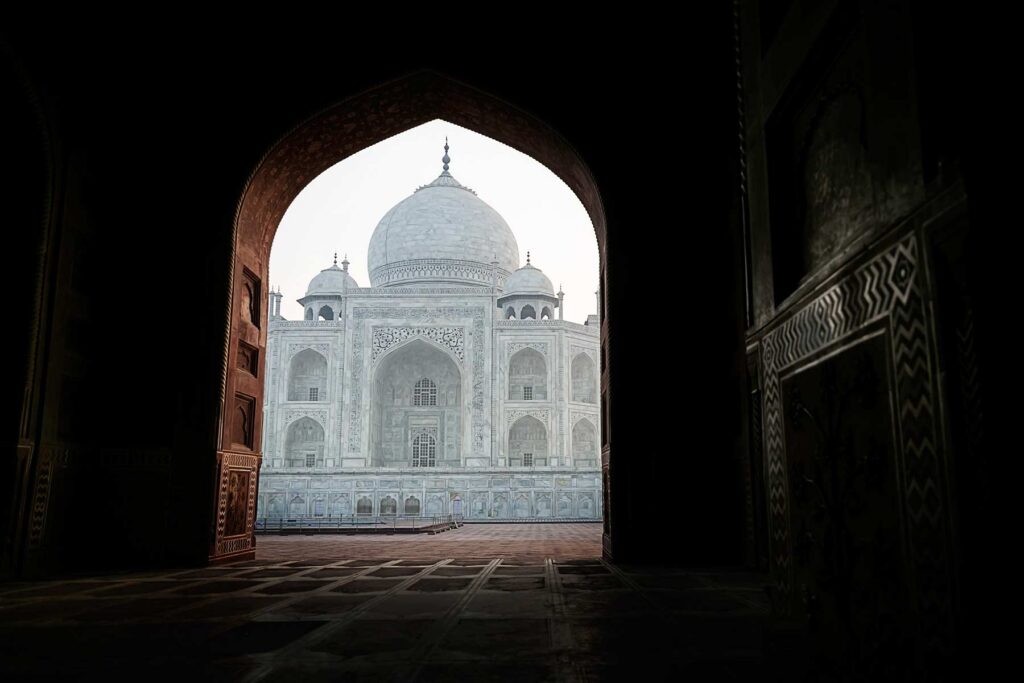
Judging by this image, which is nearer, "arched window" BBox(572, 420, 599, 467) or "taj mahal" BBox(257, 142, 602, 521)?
"taj mahal" BBox(257, 142, 602, 521)

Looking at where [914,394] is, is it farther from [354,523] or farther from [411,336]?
[411,336]

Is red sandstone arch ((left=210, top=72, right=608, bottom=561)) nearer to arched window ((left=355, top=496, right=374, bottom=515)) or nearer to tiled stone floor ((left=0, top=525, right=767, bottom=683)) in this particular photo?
tiled stone floor ((left=0, top=525, right=767, bottom=683))

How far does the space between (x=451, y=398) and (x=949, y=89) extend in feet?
81.4

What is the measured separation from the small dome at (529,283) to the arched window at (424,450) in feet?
19.2

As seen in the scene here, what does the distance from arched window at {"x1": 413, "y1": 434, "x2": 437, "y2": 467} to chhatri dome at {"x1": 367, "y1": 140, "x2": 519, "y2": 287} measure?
17.5ft

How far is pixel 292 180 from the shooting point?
264 inches

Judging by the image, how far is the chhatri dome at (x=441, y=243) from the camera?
27.3 meters

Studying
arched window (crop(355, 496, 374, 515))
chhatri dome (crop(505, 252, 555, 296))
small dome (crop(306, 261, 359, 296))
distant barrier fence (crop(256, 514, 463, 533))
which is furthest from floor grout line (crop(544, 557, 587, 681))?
small dome (crop(306, 261, 359, 296))

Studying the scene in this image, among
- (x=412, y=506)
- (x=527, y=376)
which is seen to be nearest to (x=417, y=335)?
(x=527, y=376)

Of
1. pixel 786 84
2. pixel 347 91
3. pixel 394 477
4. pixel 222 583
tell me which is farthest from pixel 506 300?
pixel 786 84

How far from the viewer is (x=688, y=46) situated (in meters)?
5.80

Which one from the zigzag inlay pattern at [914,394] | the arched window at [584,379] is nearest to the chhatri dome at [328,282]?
the arched window at [584,379]

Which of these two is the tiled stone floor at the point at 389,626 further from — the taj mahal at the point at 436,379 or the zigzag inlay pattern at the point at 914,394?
the taj mahal at the point at 436,379

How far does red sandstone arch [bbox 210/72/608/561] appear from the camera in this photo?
5809 mm
